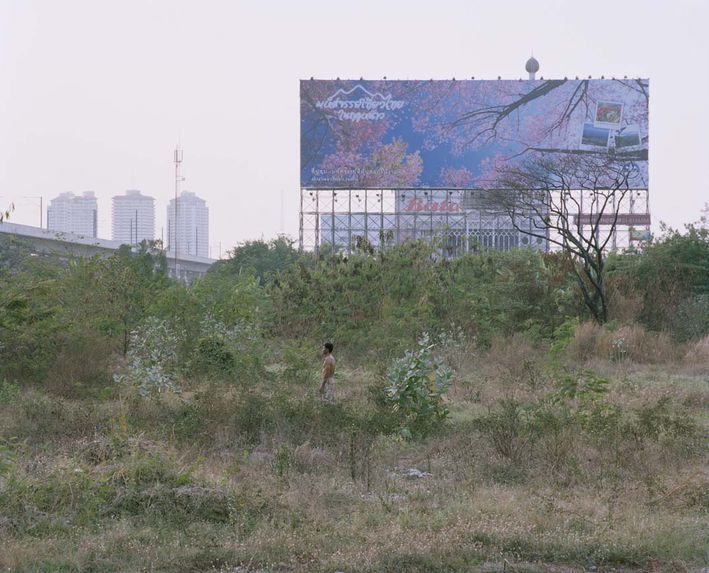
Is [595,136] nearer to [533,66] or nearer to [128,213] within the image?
[533,66]

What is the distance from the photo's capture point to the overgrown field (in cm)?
691

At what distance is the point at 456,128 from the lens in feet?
152

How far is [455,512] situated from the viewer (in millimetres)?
7723

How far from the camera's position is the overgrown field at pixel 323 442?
6914mm

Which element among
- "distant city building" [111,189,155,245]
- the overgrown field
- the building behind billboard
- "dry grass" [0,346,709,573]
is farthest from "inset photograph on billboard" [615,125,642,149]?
"distant city building" [111,189,155,245]

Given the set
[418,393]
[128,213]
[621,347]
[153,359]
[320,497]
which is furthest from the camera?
[128,213]

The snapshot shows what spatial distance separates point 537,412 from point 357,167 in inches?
1416

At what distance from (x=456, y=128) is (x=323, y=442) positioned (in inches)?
1470

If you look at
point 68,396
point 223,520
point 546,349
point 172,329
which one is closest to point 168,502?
point 223,520

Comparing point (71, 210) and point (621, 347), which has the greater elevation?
point (71, 210)

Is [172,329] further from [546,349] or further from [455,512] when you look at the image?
[455,512]

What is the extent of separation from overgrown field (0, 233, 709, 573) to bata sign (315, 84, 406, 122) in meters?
24.9

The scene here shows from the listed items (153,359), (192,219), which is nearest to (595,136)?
(153,359)

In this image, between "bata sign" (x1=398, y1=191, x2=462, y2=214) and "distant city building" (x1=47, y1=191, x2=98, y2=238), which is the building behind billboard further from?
"distant city building" (x1=47, y1=191, x2=98, y2=238)
